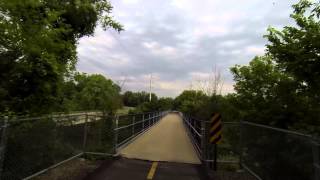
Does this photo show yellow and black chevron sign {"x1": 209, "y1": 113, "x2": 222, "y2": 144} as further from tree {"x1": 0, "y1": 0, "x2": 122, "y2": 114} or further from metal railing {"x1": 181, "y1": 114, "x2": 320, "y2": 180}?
tree {"x1": 0, "y1": 0, "x2": 122, "y2": 114}

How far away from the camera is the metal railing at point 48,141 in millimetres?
7746

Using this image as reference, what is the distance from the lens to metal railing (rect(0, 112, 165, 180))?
7746mm

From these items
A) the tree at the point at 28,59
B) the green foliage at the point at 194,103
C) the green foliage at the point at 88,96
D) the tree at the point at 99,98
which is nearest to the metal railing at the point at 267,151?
the green foliage at the point at 88,96

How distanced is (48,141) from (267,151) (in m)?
5.06

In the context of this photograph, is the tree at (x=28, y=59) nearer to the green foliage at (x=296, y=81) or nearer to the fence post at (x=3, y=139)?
the fence post at (x=3, y=139)

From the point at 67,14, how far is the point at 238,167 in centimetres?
819

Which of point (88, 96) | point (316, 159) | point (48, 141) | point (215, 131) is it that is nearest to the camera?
point (316, 159)

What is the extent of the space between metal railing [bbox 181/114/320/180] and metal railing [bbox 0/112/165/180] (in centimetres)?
360

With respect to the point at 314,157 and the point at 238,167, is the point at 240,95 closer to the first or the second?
the point at 238,167

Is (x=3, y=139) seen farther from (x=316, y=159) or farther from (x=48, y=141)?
(x=316, y=159)

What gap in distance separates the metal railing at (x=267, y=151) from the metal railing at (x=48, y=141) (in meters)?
3.60

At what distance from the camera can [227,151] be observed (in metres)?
14.2

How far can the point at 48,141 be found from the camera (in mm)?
9672

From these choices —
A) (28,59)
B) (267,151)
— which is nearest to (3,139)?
(28,59)
